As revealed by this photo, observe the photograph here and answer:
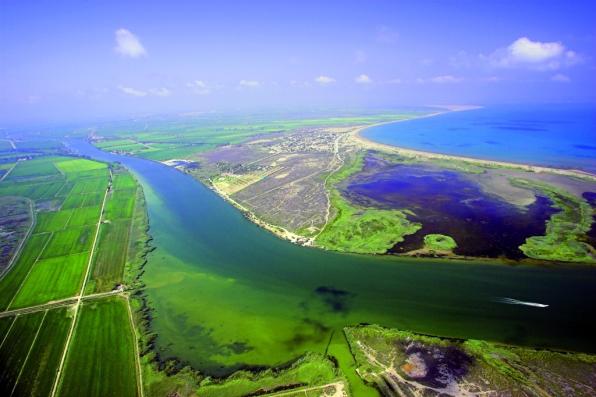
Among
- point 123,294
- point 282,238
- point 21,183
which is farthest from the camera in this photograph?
point 21,183

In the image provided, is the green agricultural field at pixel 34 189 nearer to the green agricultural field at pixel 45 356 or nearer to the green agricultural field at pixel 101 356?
the green agricultural field at pixel 45 356

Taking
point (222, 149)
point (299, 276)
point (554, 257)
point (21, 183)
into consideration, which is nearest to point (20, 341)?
point (299, 276)

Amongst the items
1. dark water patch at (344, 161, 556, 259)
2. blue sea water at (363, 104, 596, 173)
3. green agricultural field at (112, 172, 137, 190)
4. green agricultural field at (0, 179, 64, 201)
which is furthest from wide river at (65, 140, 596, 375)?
blue sea water at (363, 104, 596, 173)

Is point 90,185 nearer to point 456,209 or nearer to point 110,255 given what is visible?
point 110,255

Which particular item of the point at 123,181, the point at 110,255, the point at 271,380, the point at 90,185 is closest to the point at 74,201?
the point at 90,185

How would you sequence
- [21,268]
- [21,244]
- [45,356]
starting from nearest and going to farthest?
[45,356] → [21,268] → [21,244]

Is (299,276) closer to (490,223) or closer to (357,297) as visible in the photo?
(357,297)
